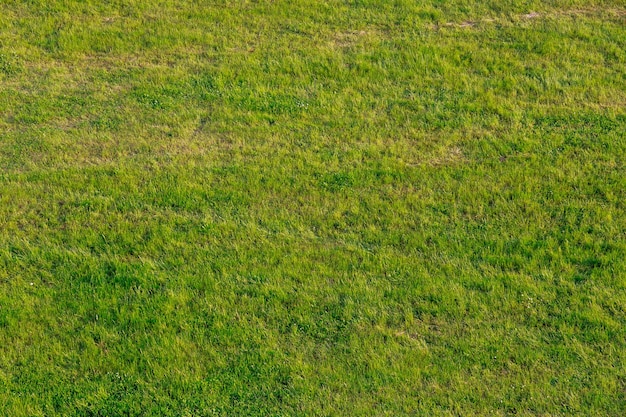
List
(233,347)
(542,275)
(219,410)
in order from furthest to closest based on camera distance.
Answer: (542,275) → (233,347) → (219,410)

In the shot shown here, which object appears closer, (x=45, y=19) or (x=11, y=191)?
(x=11, y=191)

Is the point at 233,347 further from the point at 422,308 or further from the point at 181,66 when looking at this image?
the point at 181,66

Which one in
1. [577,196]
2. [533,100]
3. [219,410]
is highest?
[533,100]

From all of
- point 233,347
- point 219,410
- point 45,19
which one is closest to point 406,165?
point 233,347

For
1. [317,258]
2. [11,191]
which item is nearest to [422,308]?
[317,258]

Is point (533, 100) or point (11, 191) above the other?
point (533, 100)

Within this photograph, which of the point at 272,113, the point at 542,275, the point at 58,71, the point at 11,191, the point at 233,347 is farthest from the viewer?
the point at 58,71
